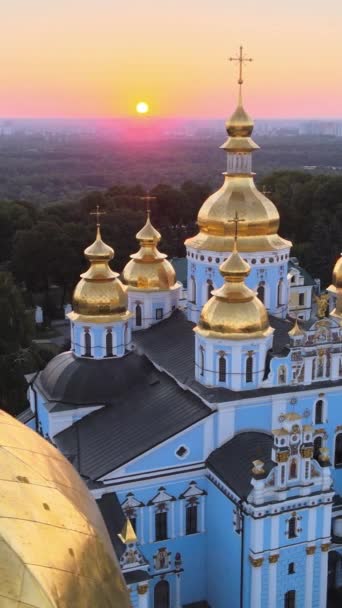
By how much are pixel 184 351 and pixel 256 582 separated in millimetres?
5443

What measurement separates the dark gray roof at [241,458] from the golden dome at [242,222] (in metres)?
4.80

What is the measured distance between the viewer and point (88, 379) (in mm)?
16094

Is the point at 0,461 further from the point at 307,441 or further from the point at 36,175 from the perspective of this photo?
the point at 36,175

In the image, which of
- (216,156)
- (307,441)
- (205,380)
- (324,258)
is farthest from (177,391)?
(216,156)

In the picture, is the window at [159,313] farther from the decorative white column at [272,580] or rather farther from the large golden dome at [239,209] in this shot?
the decorative white column at [272,580]

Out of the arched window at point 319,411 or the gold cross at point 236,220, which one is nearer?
the arched window at point 319,411

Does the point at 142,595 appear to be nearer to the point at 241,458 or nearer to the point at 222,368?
the point at 241,458

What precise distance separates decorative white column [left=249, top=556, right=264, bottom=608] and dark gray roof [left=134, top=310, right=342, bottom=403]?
2.89 meters

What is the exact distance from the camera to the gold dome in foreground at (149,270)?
19.1 m

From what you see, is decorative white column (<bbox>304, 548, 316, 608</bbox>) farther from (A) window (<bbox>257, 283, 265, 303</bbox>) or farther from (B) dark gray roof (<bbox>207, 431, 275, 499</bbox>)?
(A) window (<bbox>257, 283, 265, 303</bbox>)

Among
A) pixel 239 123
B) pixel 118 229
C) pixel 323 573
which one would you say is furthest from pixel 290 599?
pixel 118 229

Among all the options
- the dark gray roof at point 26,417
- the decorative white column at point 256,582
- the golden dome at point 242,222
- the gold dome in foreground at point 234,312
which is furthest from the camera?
the dark gray roof at point 26,417

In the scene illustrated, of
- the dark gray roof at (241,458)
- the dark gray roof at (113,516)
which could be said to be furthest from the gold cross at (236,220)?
the dark gray roof at (113,516)

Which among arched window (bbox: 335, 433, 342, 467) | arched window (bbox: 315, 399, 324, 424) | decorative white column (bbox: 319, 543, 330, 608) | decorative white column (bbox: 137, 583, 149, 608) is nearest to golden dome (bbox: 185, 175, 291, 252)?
Answer: arched window (bbox: 315, 399, 324, 424)
